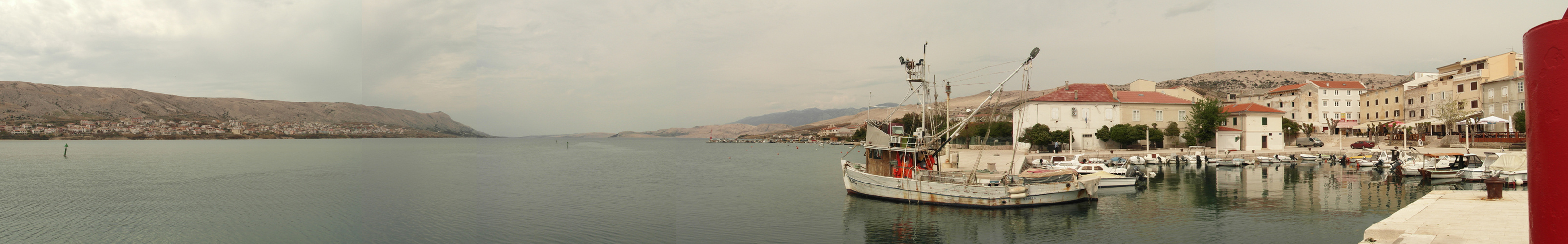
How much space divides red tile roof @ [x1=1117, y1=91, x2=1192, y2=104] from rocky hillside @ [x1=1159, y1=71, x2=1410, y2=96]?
108661mm

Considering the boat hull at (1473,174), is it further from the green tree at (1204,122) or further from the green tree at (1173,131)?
the green tree at (1173,131)

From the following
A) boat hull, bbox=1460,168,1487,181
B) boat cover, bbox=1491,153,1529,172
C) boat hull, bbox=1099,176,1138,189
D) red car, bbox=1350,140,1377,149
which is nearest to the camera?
boat cover, bbox=1491,153,1529,172

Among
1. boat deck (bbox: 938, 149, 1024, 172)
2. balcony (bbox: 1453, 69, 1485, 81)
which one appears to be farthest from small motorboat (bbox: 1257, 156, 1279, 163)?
balcony (bbox: 1453, 69, 1485, 81)

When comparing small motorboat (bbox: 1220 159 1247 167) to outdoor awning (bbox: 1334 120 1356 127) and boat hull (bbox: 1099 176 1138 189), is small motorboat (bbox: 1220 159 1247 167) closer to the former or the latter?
boat hull (bbox: 1099 176 1138 189)

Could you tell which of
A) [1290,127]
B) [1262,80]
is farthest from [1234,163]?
[1262,80]

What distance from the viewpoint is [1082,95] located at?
57719 mm

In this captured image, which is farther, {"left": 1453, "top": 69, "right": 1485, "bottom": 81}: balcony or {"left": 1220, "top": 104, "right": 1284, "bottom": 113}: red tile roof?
{"left": 1453, "top": 69, "right": 1485, "bottom": 81}: balcony

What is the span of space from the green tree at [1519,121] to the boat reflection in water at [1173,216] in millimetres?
23868

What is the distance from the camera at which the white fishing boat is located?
23156 mm

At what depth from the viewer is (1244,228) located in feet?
65.8

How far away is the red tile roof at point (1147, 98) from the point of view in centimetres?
5816

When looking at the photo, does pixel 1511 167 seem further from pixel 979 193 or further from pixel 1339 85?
pixel 1339 85

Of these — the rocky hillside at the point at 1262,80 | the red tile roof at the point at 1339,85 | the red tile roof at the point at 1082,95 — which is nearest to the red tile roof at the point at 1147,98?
the red tile roof at the point at 1082,95

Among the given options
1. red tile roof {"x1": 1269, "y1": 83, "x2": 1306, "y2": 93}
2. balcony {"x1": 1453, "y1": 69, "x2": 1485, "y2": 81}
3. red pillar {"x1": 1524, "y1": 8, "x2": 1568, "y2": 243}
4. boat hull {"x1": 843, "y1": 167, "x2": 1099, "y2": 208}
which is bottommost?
boat hull {"x1": 843, "y1": 167, "x2": 1099, "y2": 208}
